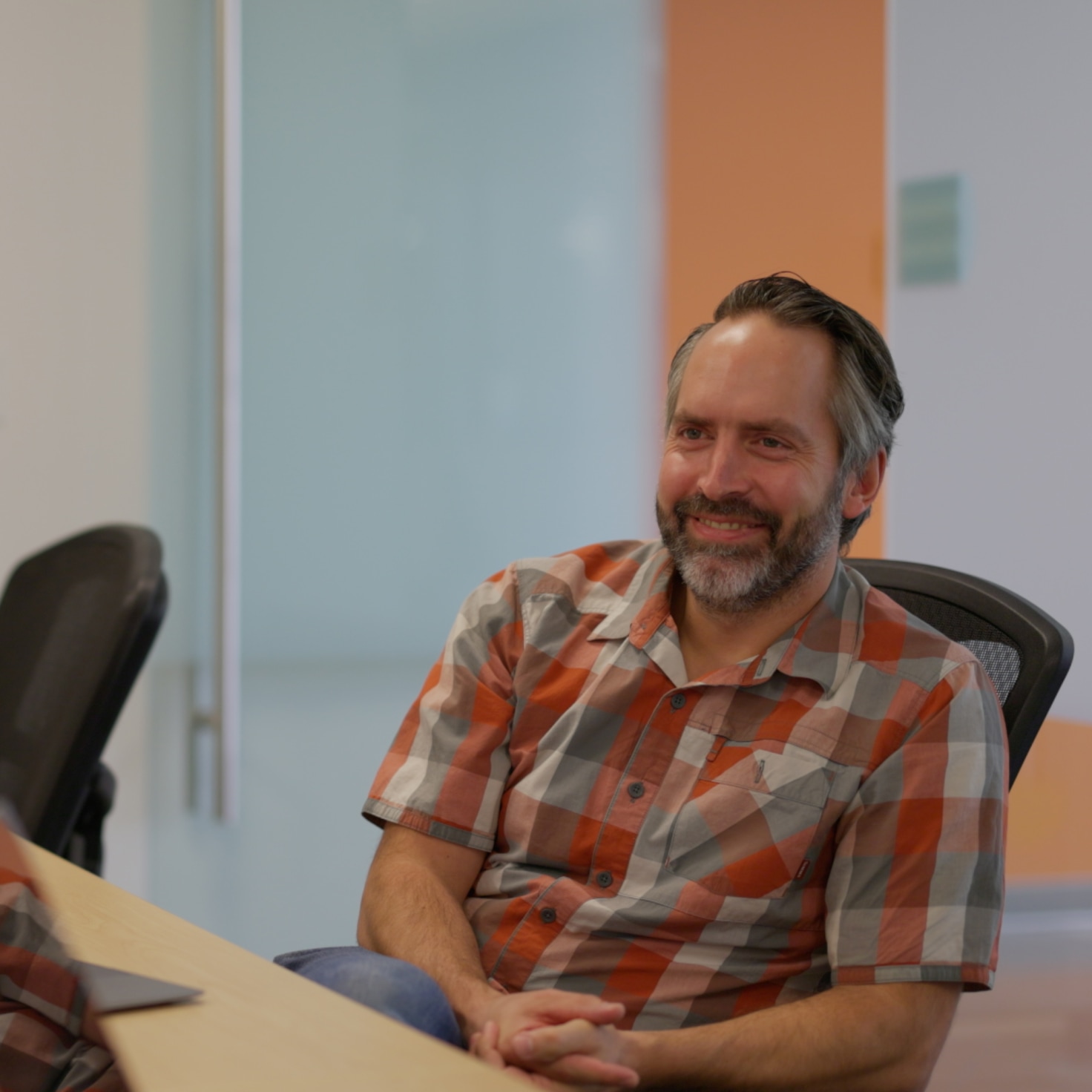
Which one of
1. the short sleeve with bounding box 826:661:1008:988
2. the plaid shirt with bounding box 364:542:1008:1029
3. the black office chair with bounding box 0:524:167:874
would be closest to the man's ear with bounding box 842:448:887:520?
the plaid shirt with bounding box 364:542:1008:1029

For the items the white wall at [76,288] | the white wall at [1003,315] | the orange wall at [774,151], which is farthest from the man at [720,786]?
the white wall at [76,288]

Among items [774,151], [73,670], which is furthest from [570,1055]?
[774,151]

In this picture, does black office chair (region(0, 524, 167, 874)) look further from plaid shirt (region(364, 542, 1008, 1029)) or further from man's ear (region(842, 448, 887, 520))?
man's ear (region(842, 448, 887, 520))

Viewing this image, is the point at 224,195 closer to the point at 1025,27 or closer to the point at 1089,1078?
the point at 1025,27

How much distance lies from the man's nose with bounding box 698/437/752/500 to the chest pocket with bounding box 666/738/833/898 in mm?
295

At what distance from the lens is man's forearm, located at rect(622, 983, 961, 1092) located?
1270 mm

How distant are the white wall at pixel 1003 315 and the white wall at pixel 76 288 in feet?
5.57

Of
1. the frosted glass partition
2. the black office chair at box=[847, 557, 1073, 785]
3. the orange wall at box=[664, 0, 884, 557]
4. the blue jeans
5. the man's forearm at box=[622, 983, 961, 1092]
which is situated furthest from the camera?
the frosted glass partition

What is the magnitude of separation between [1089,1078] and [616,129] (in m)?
2.31

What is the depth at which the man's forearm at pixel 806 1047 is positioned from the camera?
1.27 metres

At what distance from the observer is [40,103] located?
312cm

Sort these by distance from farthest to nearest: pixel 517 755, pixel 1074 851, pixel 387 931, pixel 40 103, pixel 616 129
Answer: pixel 616 129 → pixel 40 103 → pixel 1074 851 → pixel 517 755 → pixel 387 931

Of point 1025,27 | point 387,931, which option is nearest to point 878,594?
point 387,931

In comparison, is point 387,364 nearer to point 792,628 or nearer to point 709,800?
point 792,628
